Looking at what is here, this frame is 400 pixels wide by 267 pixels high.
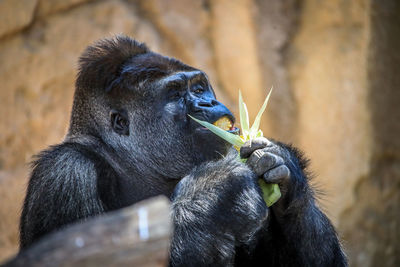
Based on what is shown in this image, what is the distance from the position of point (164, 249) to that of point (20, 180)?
5.97 metres

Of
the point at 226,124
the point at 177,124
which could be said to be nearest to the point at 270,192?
the point at 226,124

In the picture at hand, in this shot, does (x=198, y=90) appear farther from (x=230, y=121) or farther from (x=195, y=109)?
(x=230, y=121)

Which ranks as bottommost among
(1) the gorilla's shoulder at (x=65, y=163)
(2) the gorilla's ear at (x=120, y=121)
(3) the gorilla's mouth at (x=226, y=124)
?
(1) the gorilla's shoulder at (x=65, y=163)

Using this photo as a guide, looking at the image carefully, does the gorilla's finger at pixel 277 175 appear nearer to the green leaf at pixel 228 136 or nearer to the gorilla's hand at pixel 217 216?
the gorilla's hand at pixel 217 216

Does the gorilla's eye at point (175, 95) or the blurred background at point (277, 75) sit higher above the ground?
the gorilla's eye at point (175, 95)

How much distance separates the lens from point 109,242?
7.56 feet

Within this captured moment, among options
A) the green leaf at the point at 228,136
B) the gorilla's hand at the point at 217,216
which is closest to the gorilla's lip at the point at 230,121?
the green leaf at the point at 228,136

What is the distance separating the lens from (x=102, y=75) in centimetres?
495

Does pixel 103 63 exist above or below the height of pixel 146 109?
above

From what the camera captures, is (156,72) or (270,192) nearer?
(270,192)

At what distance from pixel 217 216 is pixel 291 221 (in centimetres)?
74

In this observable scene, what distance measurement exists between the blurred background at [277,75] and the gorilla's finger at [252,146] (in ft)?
14.4

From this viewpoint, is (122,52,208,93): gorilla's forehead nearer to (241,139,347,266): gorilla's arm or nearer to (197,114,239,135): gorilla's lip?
(197,114,239,135): gorilla's lip

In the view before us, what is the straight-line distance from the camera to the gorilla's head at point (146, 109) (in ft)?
15.0
